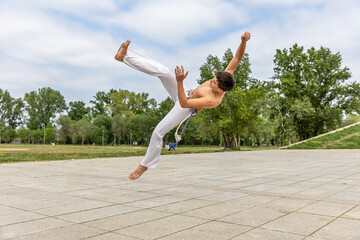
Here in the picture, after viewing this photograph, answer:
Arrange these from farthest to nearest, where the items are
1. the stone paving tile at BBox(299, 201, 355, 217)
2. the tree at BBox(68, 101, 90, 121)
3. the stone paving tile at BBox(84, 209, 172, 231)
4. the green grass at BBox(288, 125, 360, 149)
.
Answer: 1. the tree at BBox(68, 101, 90, 121)
2. the green grass at BBox(288, 125, 360, 149)
3. the stone paving tile at BBox(299, 201, 355, 217)
4. the stone paving tile at BBox(84, 209, 172, 231)

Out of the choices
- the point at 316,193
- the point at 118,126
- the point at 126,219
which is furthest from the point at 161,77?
the point at 118,126

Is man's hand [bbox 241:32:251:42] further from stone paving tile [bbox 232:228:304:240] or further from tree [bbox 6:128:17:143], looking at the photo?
tree [bbox 6:128:17:143]

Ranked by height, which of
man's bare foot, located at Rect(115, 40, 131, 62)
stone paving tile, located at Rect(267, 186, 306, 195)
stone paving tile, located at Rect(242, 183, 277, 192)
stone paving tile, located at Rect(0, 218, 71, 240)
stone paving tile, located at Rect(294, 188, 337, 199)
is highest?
man's bare foot, located at Rect(115, 40, 131, 62)

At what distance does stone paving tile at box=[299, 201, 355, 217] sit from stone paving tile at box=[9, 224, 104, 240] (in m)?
2.79

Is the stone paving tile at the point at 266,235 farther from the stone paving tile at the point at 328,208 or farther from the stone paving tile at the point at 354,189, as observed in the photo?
the stone paving tile at the point at 354,189

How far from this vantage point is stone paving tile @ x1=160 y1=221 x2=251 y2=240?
2990 mm

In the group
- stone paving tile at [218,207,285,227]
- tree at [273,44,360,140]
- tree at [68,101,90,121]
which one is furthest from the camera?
tree at [68,101,90,121]

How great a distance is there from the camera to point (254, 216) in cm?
384

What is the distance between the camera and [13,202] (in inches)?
182

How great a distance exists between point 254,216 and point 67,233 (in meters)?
2.19

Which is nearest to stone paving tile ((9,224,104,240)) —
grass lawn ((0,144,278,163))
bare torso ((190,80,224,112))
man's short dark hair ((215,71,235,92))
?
bare torso ((190,80,224,112))

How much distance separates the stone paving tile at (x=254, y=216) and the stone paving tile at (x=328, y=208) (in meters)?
0.48

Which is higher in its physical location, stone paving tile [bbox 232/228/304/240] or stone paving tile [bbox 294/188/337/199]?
stone paving tile [bbox 294/188/337/199]

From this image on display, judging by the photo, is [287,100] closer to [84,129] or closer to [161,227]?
[161,227]
